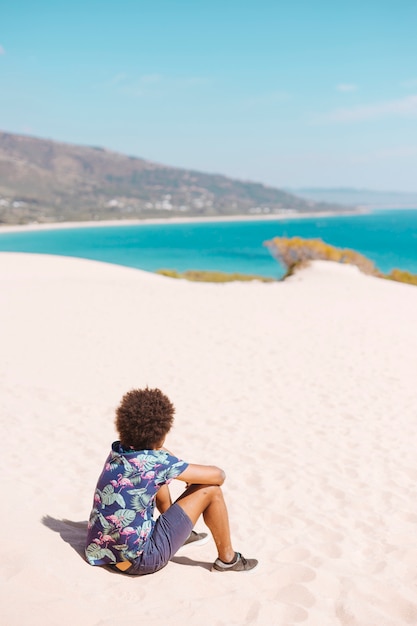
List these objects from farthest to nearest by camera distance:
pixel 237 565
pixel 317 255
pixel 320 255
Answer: pixel 317 255
pixel 320 255
pixel 237 565

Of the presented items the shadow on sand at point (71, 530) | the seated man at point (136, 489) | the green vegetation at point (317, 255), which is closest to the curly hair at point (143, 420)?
the seated man at point (136, 489)

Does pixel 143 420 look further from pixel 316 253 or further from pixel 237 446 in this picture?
pixel 316 253

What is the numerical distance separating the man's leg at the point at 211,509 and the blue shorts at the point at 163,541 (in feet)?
0.18

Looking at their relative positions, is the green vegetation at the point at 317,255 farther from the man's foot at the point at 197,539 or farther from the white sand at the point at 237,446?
the man's foot at the point at 197,539

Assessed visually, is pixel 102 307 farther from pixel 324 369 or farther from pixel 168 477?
pixel 168 477

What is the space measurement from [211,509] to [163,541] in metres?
0.36

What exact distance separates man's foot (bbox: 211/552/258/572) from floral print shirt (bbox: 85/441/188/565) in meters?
0.55

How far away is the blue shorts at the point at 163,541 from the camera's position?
3.52m

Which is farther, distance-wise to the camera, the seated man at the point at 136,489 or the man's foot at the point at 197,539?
the man's foot at the point at 197,539

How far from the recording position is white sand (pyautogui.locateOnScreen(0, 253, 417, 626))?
3.30 m

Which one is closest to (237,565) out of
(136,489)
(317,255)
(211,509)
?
(211,509)

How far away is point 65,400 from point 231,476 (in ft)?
10.5

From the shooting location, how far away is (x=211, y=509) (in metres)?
3.74

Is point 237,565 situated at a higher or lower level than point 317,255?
lower
